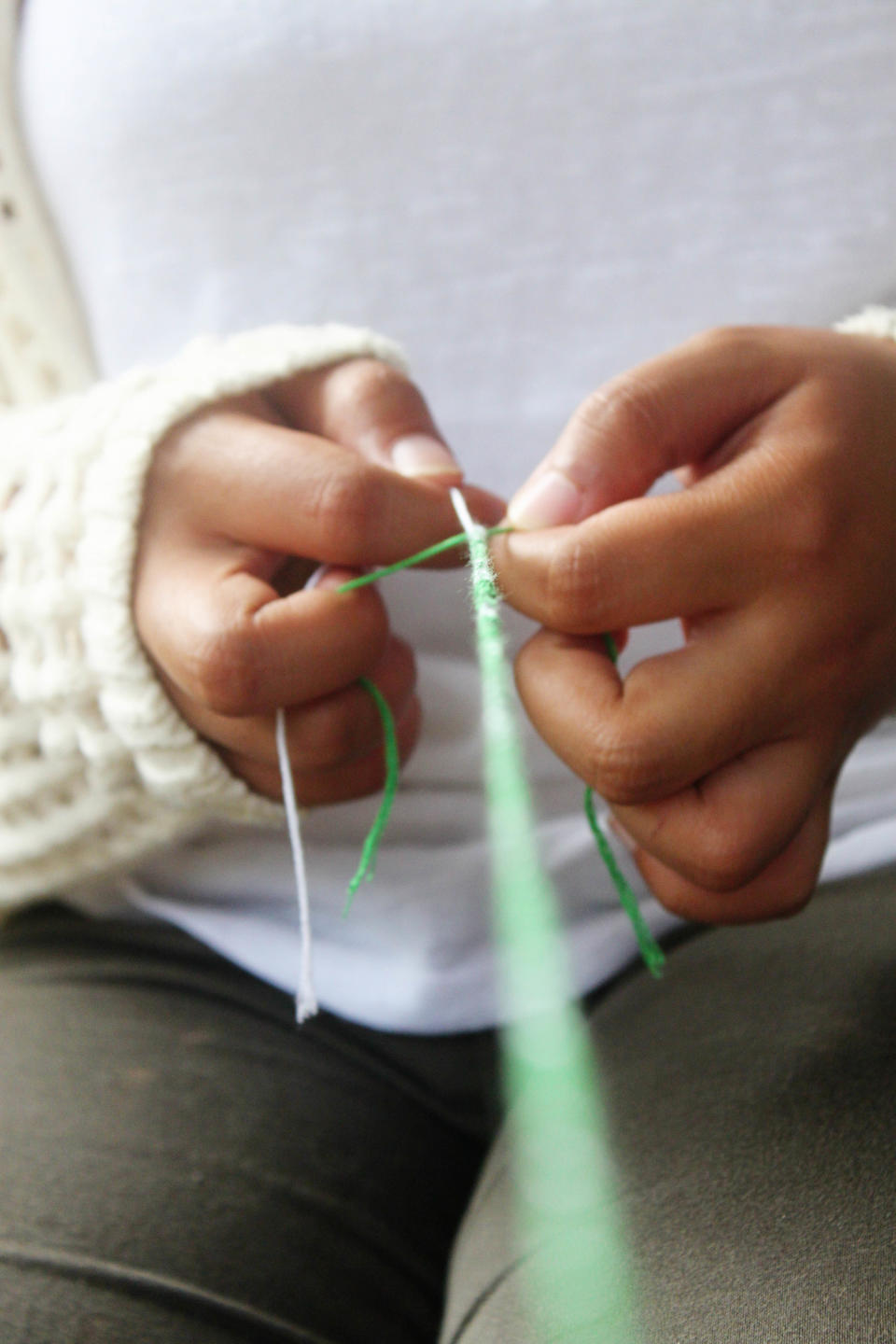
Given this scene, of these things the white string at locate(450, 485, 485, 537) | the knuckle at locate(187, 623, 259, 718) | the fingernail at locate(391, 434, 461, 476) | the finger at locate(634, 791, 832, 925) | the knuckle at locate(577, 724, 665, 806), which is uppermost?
the fingernail at locate(391, 434, 461, 476)

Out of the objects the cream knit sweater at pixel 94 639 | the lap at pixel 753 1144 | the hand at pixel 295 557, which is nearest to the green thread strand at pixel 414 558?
the hand at pixel 295 557

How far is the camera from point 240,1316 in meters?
0.44

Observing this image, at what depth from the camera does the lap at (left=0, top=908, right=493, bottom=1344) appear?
433 mm

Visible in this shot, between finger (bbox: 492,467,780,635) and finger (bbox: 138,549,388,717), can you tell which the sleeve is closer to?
finger (bbox: 138,549,388,717)

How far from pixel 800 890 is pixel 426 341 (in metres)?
0.38

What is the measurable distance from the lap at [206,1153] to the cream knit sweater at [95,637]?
0.09 meters

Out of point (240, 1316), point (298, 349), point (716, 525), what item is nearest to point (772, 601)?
point (716, 525)

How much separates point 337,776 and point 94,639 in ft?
0.44

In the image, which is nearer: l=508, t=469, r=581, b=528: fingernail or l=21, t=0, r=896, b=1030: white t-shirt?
l=508, t=469, r=581, b=528: fingernail

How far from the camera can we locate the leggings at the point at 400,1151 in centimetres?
37

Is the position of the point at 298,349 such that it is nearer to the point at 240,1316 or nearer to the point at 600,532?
the point at 600,532

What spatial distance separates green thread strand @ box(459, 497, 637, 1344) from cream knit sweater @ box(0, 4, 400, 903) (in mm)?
139

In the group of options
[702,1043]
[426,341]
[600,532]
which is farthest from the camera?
[426,341]

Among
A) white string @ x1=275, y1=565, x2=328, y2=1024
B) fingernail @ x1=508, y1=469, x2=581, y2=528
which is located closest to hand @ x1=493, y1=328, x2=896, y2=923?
fingernail @ x1=508, y1=469, x2=581, y2=528
